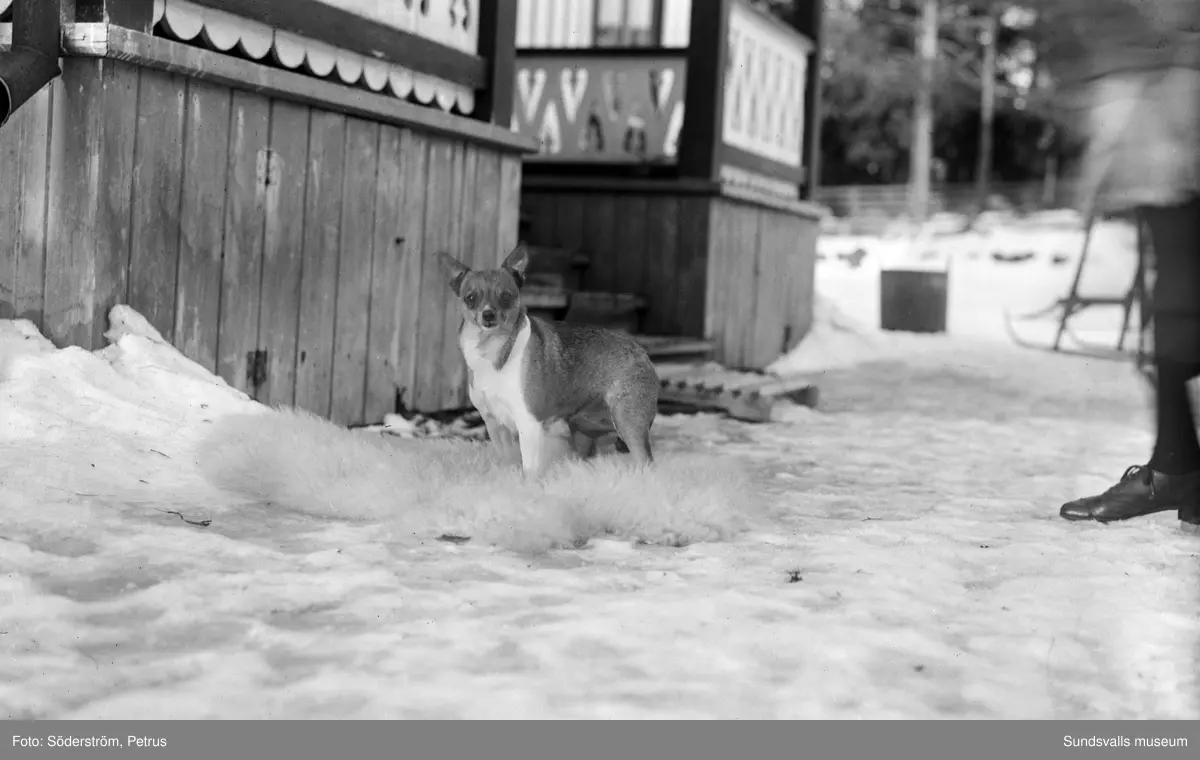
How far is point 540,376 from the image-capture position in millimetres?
4238

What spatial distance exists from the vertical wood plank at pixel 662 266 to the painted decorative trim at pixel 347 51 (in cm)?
220

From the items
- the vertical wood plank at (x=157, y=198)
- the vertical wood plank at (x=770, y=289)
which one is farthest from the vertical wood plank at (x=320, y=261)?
the vertical wood plank at (x=770, y=289)

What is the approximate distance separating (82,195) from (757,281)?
20.1 ft

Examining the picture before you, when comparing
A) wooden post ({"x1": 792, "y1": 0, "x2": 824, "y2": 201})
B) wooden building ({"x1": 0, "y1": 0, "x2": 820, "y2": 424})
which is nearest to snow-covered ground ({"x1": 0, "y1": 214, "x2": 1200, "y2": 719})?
wooden building ({"x1": 0, "y1": 0, "x2": 820, "y2": 424})

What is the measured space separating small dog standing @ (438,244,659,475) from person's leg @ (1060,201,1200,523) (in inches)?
59.0

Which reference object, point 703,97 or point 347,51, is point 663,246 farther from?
point 347,51

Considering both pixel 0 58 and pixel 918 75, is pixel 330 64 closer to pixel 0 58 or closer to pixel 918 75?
pixel 0 58

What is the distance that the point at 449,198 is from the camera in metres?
6.22

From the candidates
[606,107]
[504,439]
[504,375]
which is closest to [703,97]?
[606,107]

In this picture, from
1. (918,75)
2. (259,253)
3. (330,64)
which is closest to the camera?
(259,253)

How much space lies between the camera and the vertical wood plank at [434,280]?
19.8 feet

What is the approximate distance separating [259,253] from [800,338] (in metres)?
6.59
